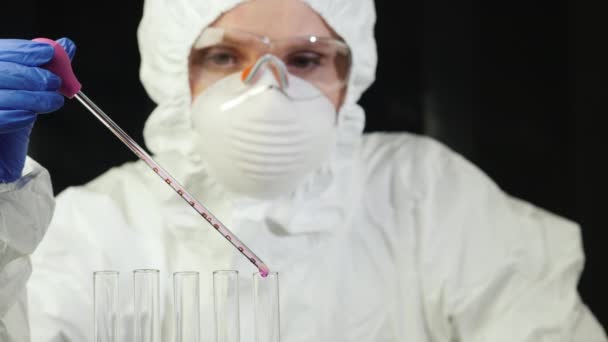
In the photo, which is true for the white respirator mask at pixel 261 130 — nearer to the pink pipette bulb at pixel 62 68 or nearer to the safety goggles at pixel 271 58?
the safety goggles at pixel 271 58

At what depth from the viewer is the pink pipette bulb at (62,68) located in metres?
1.26

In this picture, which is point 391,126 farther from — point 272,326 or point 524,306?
point 272,326

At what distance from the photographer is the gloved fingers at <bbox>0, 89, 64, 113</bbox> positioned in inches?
48.8

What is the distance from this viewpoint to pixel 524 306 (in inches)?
70.1

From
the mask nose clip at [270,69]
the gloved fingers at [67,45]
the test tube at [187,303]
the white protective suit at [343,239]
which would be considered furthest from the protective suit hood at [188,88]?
the test tube at [187,303]

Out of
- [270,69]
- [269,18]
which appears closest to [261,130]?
[270,69]

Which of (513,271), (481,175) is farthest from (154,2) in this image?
(513,271)

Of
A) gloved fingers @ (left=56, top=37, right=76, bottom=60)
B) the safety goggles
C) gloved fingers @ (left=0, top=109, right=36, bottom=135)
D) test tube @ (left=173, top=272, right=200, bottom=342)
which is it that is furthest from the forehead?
test tube @ (left=173, top=272, right=200, bottom=342)

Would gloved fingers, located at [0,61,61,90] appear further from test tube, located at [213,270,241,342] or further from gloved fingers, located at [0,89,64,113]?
test tube, located at [213,270,241,342]

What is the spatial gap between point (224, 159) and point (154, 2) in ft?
1.29

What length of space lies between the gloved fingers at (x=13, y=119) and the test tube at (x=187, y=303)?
1.10ft

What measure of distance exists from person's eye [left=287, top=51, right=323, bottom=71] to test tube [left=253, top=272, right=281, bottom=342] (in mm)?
641

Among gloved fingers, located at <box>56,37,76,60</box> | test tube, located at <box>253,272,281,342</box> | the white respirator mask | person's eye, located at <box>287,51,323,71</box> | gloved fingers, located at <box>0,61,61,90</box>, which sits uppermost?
gloved fingers, located at <box>56,37,76,60</box>

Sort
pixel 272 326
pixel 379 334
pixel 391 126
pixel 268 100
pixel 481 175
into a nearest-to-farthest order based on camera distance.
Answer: pixel 272 326 → pixel 268 100 → pixel 379 334 → pixel 481 175 → pixel 391 126
